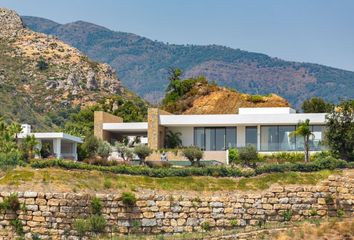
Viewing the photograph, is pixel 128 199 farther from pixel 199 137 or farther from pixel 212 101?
pixel 212 101

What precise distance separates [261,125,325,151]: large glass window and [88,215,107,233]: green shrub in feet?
70.0

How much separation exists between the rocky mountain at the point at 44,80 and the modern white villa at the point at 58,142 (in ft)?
153

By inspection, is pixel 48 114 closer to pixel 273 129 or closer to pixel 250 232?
pixel 273 129

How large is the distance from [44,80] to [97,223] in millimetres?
91132

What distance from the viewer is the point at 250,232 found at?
4253 centimetres

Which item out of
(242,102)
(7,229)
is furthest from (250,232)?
(242,102)

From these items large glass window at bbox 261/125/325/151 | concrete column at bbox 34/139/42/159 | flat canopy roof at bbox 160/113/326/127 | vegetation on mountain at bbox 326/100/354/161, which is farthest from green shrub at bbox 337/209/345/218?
concrete column at bbox 34/139/42/159

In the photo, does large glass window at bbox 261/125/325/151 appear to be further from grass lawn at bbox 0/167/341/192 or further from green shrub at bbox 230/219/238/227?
green shrub at bbox 230/219/238/227

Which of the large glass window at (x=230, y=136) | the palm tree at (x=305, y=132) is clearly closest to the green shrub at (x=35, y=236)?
the palm tree at (x=305, y=132)

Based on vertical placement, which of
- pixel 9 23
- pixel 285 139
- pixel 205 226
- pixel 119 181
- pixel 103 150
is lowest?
pixel 205 226

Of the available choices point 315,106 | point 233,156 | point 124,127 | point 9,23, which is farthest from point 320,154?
point 9,23

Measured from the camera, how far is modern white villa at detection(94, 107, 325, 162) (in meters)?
61.3

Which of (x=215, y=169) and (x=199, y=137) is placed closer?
(x=215, y=169)

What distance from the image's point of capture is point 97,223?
42.8 metres
